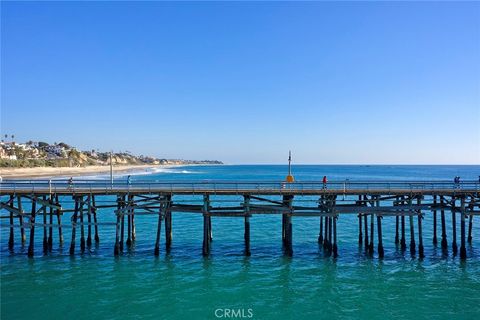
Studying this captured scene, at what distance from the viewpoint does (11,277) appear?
21.8 meters

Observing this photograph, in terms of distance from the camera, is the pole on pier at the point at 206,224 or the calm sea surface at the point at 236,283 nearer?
the calm sea surface at the point at 236,283

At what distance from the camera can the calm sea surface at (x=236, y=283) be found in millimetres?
17828

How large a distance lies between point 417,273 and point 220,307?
44.7 feet

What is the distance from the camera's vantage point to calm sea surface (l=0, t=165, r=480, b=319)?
1783 centimetres

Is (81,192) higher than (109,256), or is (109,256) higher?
(81,192)

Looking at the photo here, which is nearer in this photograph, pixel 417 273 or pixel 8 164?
pixel 417 273

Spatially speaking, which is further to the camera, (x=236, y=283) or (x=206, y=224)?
(x=206, y=224)

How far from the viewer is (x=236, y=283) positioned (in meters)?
21.3

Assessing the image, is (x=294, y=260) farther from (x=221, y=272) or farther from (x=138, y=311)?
(x=138, y=311)

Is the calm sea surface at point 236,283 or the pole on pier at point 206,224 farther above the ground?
the pole on pier at point 206,224

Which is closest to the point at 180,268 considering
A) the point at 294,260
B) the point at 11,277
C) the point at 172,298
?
the point at 172,298

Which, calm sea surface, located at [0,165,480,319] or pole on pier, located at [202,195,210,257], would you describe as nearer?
calm sea surface, located at [0,165,480,319]

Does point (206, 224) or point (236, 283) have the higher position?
point (206, 224)

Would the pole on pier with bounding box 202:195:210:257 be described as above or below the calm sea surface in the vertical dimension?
above
